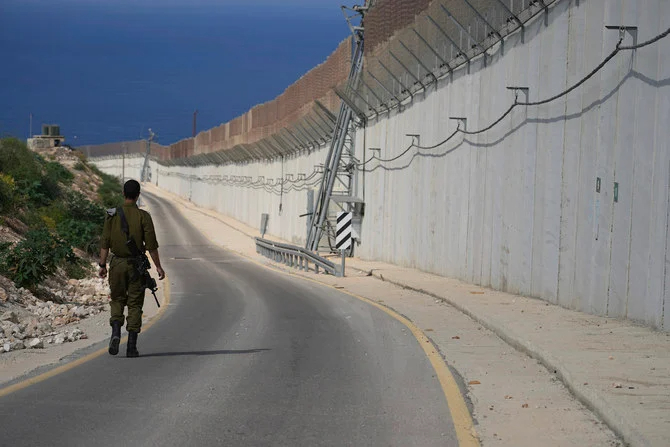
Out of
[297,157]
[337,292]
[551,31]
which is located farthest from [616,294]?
[297,157]

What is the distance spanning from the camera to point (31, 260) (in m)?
20.5

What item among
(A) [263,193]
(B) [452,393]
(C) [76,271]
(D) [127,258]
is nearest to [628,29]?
(B) [452,393]

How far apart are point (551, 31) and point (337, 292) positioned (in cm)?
841

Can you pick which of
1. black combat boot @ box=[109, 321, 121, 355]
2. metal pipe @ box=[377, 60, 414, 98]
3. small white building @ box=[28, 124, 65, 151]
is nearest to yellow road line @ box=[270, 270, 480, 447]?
black combat boot @ box=[109, 321, 121, 355]

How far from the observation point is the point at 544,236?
17234 millimetres

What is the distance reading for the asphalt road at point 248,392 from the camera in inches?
285

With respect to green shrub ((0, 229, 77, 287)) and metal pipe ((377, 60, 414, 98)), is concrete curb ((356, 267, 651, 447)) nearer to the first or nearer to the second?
green shrub ((0, 229, 77, 287))

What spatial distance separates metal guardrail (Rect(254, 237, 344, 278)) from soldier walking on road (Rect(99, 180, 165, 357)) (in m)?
17.7

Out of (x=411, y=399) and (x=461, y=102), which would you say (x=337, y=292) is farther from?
(x=411, y=399)

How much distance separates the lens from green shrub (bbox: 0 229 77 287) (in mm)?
20203

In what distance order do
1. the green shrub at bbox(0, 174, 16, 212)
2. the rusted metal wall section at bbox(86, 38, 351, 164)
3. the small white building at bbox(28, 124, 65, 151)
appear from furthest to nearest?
1. the small white building at bbox(28, 124, 65, 151)
2. the rusted metal wall section at bbox(86, 38, 351, 164)
3. the green shrub at bbox(0, 174, 16, 212)

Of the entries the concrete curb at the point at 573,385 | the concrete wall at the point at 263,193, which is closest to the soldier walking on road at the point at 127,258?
the concrete curb at the point at 573,385

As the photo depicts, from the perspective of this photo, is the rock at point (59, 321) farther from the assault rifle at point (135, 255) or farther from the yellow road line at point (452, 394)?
the assault rifle at point (135, 255)

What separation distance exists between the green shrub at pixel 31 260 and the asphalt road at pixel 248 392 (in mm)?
4783
